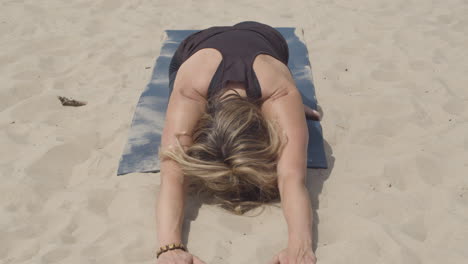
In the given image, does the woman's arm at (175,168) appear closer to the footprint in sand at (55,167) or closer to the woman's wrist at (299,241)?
the woman's wrist at (299,241)

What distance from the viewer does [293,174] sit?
7.60 ft

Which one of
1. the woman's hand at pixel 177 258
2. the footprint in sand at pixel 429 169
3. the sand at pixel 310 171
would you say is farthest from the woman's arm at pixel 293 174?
the footprint in sand at pixel 429 169

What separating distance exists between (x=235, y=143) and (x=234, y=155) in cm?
6

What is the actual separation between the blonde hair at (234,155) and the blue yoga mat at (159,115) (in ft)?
1.50

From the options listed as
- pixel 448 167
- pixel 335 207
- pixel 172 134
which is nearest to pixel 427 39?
pixel 448 167

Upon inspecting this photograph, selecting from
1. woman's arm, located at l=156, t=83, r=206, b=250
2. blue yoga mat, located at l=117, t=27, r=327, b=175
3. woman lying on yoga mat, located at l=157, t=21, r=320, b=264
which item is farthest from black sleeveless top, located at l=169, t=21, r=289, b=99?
blue yoga mat, located at l=117, t=27, r=327, b=175

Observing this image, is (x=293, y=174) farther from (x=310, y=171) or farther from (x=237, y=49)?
(x=237, y=49)

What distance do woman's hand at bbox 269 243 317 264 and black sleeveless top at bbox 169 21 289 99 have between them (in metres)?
0.85

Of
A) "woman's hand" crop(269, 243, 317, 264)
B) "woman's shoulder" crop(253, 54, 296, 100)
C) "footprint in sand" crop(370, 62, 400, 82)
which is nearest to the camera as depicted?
"woman's hand" crop(269, 243, 317, 264)

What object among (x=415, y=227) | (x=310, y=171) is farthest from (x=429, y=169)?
(x=310, y=171)

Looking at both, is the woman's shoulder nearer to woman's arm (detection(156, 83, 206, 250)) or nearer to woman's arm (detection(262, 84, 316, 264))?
woman's arm (detection(262, 84, 316, 264))

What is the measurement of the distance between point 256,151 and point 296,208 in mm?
318

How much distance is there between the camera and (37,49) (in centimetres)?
429

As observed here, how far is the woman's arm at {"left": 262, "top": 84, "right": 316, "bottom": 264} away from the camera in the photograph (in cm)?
210
